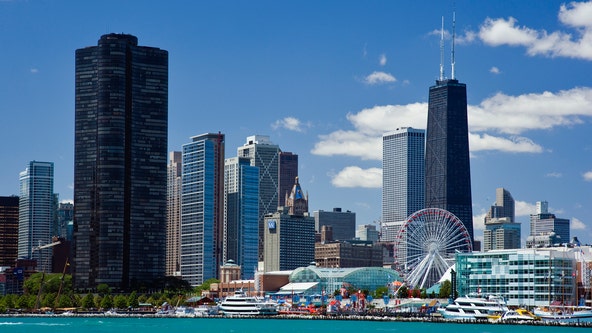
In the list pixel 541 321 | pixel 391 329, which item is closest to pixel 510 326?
Result: pixel 541 321

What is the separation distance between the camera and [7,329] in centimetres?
19838

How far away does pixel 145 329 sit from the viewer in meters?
198

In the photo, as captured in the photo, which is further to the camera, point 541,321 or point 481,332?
point 541,321

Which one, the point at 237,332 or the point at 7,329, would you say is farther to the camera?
the point at 7,329

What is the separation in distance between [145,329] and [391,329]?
143 feet

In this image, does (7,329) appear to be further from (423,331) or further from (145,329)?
(423,331)

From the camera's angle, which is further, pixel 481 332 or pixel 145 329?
pixel 145 329

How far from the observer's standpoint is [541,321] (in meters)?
198

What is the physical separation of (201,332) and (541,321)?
2386 inches

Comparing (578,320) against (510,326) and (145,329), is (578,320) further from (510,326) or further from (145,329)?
(145,329)

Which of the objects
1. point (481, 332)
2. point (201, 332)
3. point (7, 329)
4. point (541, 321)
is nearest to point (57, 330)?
point (7, 329)

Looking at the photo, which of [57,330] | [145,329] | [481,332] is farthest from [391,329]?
[57,330]

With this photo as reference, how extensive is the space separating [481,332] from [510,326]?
24.9 metres

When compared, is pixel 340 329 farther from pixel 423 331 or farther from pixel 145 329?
pixel 145 329
